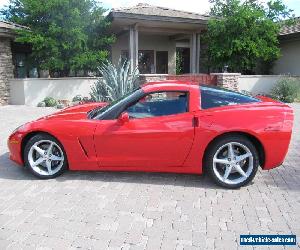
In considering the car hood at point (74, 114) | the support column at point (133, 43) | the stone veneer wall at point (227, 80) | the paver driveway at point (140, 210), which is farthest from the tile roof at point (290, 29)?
the car hood at point (74, 114)

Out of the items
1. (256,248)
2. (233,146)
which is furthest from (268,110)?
(256,248)

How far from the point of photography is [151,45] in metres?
17.4

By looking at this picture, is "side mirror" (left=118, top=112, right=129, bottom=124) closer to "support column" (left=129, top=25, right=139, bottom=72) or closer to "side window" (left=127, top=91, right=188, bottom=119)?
"side window" (left=127, top=91, right=188, bottom=119)

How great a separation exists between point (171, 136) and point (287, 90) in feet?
35.0

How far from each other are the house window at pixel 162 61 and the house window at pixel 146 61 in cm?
37

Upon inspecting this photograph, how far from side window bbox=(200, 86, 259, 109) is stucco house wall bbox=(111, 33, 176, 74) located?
1274cm

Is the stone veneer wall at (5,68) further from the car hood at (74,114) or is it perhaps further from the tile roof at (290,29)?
the tile roof at (290,29)

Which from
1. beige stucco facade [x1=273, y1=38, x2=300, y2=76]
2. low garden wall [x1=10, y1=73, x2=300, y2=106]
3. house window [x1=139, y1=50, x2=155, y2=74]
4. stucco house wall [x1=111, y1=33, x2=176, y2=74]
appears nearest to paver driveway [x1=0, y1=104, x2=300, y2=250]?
low garden wall [x1=10, y1=73, x2=300, y2=106]

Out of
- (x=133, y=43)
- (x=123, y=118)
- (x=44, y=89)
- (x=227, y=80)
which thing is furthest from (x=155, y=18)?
(x=123, y=118)

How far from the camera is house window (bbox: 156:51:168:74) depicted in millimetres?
17828

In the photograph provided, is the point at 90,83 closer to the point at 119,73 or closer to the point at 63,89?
the point at 63,89

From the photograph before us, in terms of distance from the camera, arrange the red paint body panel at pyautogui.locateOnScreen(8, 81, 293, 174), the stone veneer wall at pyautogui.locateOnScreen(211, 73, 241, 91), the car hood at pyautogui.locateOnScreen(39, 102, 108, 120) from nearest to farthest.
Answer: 1. the red paint body panel at pyautogui.locateOnScreen(8, 81, 293, 174)
2. the car hood at pyautogui.locateOnScreen(39, 102, 108, 120)
3. the stone veneer wall at pyautogui.locateOnScreen(211, 73, 241, 91)

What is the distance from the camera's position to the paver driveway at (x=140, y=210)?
3035 mm

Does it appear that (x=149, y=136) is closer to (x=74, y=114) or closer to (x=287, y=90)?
(x=74, y=114)
